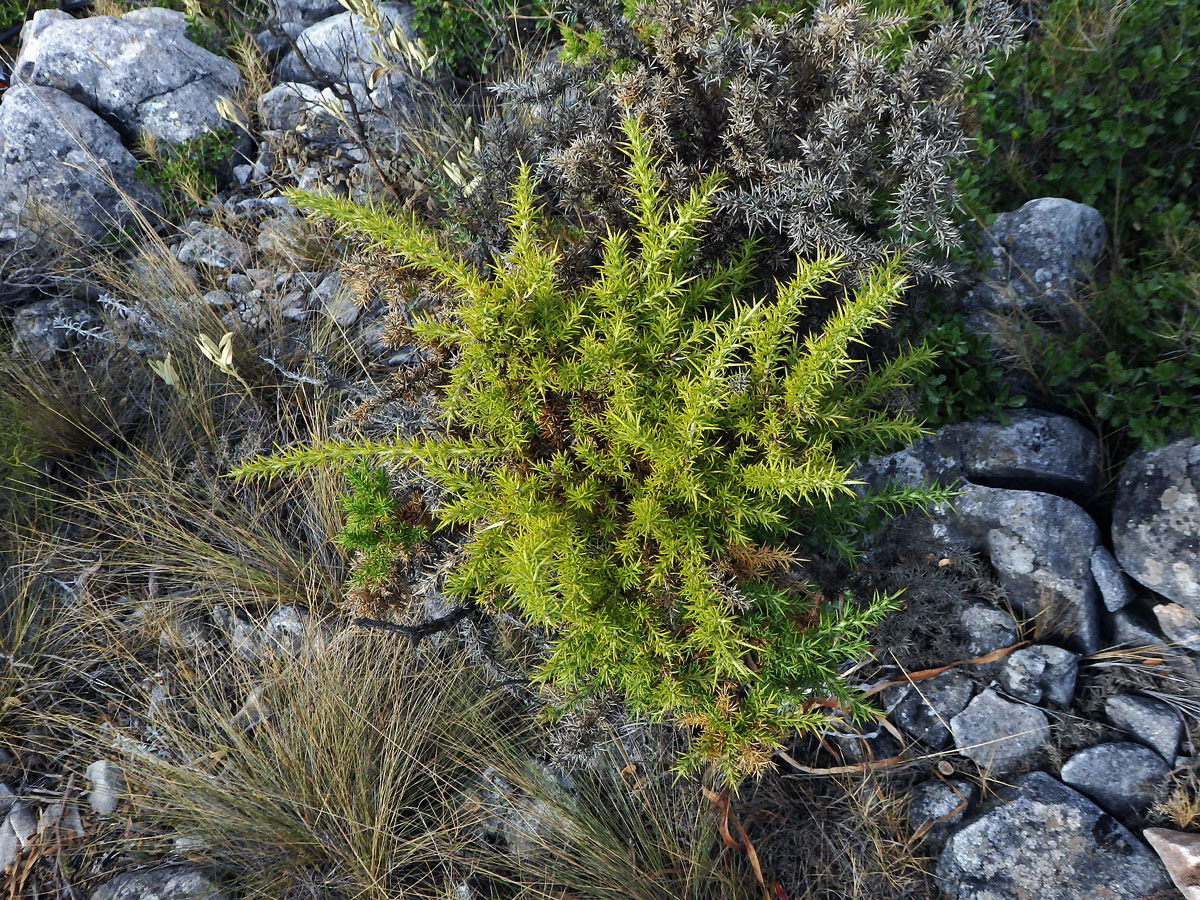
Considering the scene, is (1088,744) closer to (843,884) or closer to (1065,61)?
(843,884)

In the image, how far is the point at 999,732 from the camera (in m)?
2.49

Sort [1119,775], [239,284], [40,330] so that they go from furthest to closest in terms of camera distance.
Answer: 1. [239,284]
2. [40,330]
3. [1119,775]

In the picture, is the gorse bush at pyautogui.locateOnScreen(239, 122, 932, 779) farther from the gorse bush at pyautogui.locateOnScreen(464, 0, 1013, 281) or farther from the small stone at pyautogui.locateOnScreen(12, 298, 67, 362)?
the small stone at pyautogui.locateOnScreen(12, 298, 67, 362)

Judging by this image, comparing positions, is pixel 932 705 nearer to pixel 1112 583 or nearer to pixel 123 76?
pixel 1112 583

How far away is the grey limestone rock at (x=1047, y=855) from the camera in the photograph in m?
2.22

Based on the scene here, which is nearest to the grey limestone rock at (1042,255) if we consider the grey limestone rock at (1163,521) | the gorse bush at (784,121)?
the gorse bush at (784,121)

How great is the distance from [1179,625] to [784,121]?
7.27 feet

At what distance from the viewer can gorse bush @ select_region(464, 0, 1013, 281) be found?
2270mm

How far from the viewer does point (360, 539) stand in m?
2.21

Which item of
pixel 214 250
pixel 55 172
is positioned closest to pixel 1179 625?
pixel 214 250

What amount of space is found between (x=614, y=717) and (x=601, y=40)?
2.52m

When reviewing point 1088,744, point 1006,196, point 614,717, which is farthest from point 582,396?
point 1006,196

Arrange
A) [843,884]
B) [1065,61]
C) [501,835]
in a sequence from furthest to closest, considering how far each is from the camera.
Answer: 1. [1065,61]
2. [501,835]
3. [843,884]

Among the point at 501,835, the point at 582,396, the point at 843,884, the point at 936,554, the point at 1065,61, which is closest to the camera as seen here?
the point at 582,396
